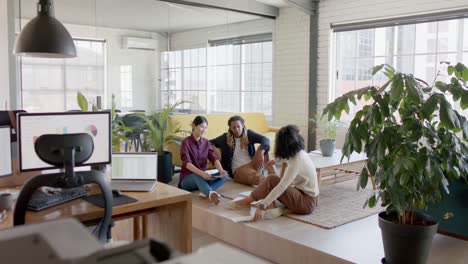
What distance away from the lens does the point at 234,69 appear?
7.22 metres

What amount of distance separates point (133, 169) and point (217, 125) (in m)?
3.75

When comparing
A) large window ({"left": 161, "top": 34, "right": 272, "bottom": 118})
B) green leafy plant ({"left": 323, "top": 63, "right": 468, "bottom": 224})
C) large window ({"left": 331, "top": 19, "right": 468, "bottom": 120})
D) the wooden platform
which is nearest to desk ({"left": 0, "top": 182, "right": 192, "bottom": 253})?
the wooden platform

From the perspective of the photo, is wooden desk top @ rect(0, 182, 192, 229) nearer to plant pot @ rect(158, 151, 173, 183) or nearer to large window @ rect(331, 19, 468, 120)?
plant pot @ rect(158, 151, 173, 183)

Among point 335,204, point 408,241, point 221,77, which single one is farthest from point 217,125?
point 408,241

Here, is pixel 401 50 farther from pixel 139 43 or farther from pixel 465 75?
pixel 465 75

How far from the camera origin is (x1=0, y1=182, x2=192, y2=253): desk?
2020 mm

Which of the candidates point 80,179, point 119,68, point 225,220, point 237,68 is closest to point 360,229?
point 225,220

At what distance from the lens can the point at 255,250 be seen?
3.60 m

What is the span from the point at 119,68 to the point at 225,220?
2.90 m

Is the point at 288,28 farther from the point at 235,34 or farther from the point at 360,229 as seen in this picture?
the point at 360,229

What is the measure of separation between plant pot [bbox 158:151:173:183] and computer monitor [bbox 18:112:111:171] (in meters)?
2.56

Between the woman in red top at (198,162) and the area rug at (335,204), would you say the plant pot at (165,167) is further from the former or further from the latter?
the area rug at (335,204)

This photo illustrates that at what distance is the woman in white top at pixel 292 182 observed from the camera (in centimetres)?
376

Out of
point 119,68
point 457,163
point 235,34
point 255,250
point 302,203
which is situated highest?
point 235,34
